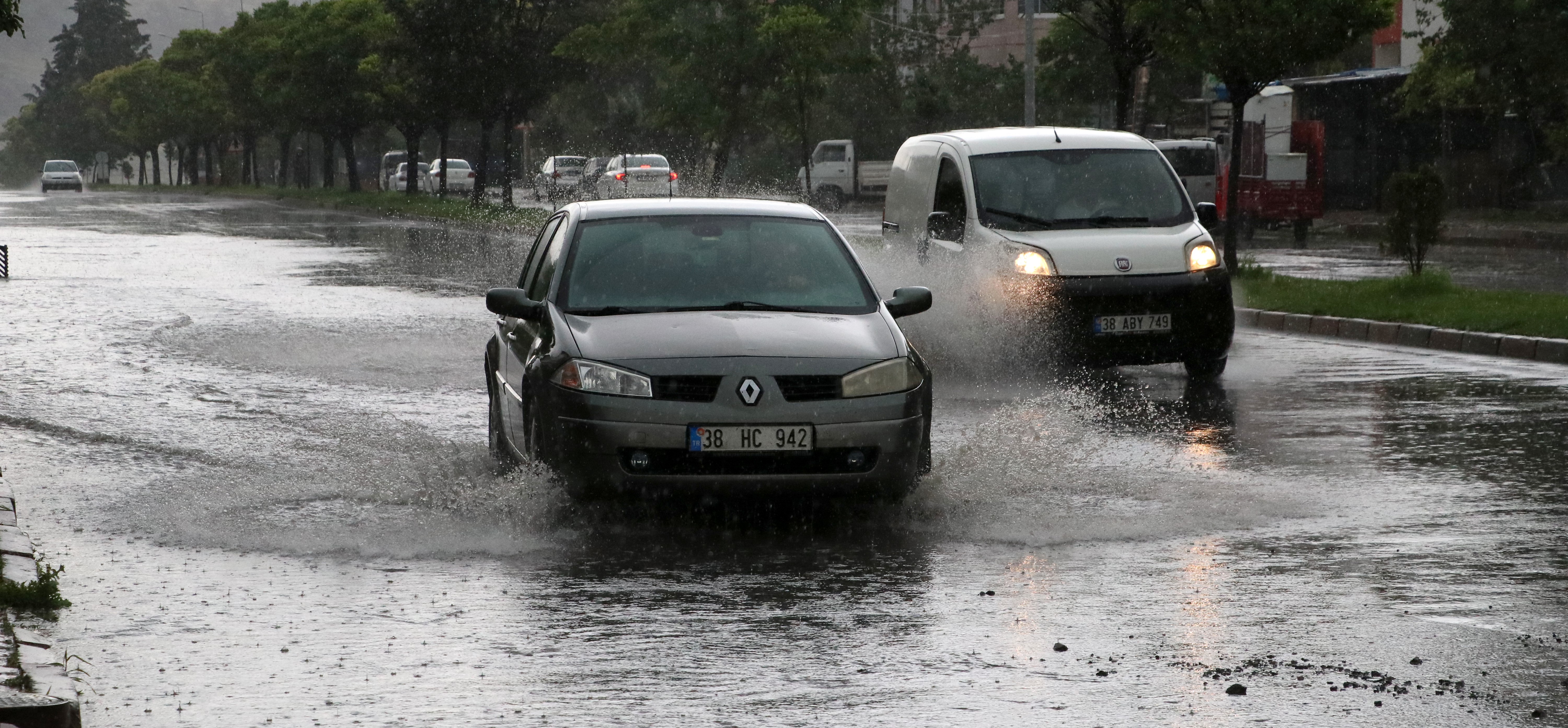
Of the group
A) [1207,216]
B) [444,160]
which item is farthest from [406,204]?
[1207,216]

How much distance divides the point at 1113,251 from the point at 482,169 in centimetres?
3960

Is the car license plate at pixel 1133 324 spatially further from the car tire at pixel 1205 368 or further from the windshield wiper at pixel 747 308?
the windshield wiper at pixel 747 308

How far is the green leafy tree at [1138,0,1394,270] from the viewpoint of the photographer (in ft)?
70.0


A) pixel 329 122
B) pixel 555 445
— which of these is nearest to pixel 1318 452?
pixel 555 445

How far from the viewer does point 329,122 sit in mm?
74062

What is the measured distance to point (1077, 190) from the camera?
14.3 metres

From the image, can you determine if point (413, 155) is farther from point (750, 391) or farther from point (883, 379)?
point (750, 391)

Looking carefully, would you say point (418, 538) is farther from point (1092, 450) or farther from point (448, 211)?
point (448, 211)

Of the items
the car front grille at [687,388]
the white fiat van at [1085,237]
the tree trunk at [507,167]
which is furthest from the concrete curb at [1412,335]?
the tree trunk at [507,167]

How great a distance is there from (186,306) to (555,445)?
42.8ft

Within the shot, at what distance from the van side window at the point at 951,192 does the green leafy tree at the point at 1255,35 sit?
7.08m

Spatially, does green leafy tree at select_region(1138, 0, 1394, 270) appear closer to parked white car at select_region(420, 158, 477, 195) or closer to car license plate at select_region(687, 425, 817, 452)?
car license plate at select_region(687, 425, 817, 452)

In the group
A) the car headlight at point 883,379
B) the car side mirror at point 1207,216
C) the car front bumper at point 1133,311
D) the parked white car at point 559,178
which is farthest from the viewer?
the parked white car at point 559,178

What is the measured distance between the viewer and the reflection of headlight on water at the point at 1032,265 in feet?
43.9
